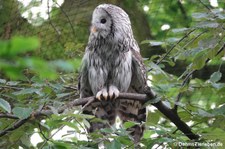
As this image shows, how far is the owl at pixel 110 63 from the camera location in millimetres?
2334

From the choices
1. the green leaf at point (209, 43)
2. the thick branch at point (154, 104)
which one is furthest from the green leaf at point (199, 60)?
the thick branch at point (154, 104)

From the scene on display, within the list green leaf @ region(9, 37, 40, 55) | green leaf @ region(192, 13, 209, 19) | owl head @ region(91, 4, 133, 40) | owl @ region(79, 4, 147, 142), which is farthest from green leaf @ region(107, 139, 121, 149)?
green leaf @ region(9, 37, 40, 55)

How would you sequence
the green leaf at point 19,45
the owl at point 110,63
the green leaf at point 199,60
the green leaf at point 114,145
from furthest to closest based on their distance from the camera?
the owl at point 110,63 → the green leaf at point 199,60 → the green leaf at point 114,145 → the green leaf at point 19,45

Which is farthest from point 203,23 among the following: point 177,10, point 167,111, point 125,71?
point 177,10

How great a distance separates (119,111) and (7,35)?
839 mm

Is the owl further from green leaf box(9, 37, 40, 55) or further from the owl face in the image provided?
green leaf box(9, 37, 40, 55)

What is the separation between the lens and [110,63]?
2387 mm

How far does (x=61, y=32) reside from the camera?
111 inches

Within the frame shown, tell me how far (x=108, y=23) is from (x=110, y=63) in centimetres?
24

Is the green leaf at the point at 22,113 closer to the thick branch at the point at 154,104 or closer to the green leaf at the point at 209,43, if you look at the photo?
the thick branch at the point at 154,104

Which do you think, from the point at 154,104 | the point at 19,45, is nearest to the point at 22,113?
the point at 154,104

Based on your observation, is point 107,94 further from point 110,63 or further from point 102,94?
point 110,63

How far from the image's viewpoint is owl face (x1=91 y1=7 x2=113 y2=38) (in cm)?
235

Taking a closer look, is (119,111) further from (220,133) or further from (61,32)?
(220,133)
